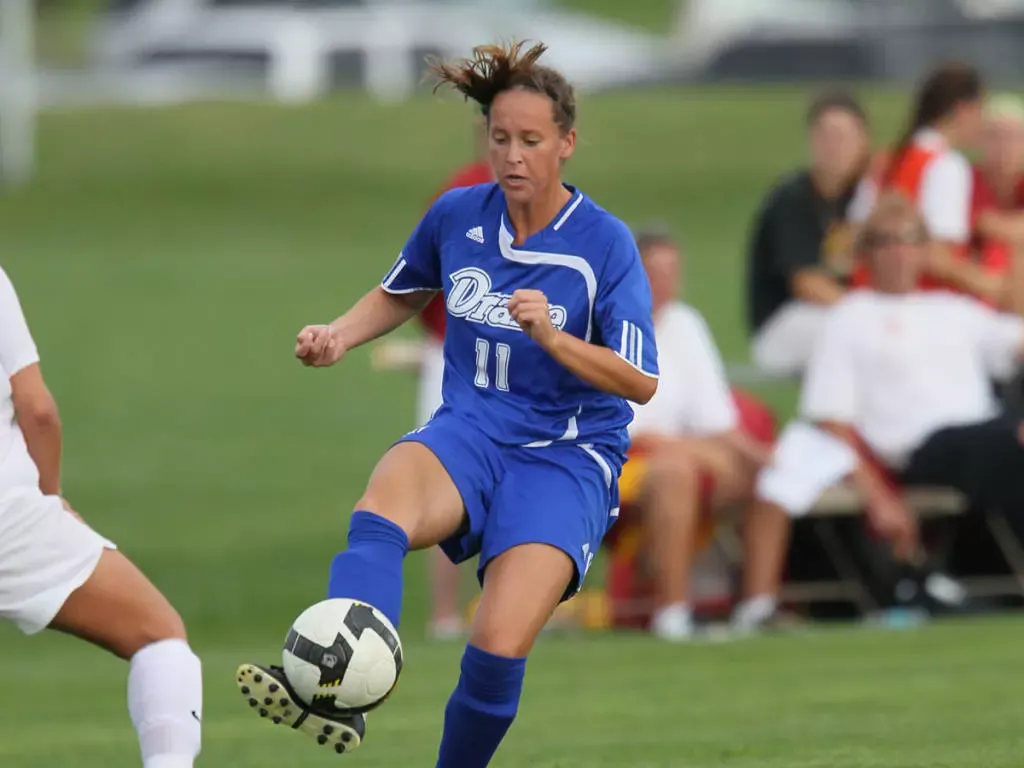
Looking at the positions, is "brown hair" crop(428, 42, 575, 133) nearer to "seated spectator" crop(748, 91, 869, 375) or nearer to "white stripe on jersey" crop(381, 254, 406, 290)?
"white stripe on jersey" crop(381, 254, 406, 290)

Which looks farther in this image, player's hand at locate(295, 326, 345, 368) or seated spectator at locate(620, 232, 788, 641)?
seated spectator at locate(620, 232, 788, 641)

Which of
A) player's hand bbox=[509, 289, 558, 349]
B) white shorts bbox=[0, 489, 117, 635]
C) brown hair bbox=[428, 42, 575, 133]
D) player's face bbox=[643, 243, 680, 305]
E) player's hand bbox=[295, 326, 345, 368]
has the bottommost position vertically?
player's face bbox=[643, 243, 680, 305]

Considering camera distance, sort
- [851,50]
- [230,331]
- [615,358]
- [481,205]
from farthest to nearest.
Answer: [851,50], [230,331], [481,205], [615,358]

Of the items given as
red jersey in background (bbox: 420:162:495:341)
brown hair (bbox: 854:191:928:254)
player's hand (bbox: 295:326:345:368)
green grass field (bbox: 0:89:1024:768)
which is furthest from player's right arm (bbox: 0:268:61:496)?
brown hair (bbox: 854:191:928:254)

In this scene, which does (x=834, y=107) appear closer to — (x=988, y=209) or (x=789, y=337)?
(x=789, y=337)

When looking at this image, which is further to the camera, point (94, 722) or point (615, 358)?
point (94, 722)

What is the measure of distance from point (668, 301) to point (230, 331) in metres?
12.3

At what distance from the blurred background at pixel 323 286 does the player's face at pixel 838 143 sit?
1360 millimetres

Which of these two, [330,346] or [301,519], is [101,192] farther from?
[330,346]

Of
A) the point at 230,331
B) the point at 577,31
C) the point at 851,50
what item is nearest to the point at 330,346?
the point at 230,331

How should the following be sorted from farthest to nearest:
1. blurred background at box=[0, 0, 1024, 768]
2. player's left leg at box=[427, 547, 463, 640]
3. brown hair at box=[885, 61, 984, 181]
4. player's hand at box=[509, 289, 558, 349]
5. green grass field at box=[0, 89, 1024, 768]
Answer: brown hair at box=[885, 61, 984, 181], player's left leg at box=[427, 547, 463, 640], blurred background at box=[0, 0, 1024, 768], green grass field at box=[0, 89, 1024, 768], player's hand at box=[509, 289, 558, 349]

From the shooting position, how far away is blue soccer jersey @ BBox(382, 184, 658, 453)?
5.66m

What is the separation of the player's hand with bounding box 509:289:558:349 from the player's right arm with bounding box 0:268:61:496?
1.23m

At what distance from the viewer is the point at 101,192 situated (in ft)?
100
